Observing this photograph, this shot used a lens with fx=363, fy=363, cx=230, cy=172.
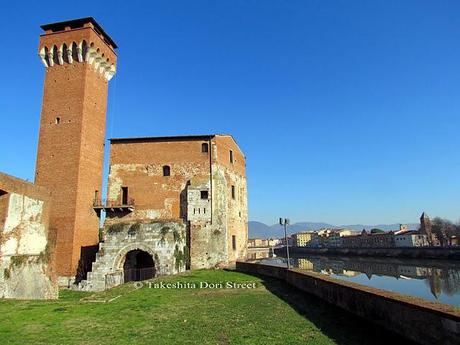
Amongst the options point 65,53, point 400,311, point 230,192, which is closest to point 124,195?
point 230,192

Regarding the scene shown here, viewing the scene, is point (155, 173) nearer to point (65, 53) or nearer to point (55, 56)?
point (65, 53)

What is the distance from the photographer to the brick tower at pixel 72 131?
23.5 metres

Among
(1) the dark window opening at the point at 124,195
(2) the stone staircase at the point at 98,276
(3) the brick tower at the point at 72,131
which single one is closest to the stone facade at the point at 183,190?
(1) the dark window opening at the point at 124,195

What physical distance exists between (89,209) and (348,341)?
21.7m

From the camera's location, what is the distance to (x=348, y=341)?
6.95 m

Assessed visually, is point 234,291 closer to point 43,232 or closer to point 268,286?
point 268,286

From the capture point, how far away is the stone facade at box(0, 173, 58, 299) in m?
15.2

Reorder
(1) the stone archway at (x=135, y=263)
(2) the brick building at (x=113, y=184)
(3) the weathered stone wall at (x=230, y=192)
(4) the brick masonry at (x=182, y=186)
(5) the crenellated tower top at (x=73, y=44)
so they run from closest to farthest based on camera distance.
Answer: (2) the brick building at (x=113, y=184)
(1) the stone archway at (x=135, y=263)
(5) the crenellated tower top at (x=73, y=44)
(4) the brick masonry at (x=182, y=186)
(3) the weathered stone wall at (x=230, y=192)

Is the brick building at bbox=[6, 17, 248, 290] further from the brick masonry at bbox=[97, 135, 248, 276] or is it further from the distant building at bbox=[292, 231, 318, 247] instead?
the distant building at bbox=[292, 231, 318, 247]

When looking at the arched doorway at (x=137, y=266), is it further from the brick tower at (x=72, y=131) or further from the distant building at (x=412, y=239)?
the distant building at (x=412, y=239)

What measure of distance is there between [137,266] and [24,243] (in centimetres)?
1217

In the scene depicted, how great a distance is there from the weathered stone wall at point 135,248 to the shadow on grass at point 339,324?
12.7 meters

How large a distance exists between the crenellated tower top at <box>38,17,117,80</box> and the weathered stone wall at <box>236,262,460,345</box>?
897 inches

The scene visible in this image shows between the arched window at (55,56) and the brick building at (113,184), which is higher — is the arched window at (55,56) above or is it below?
above
